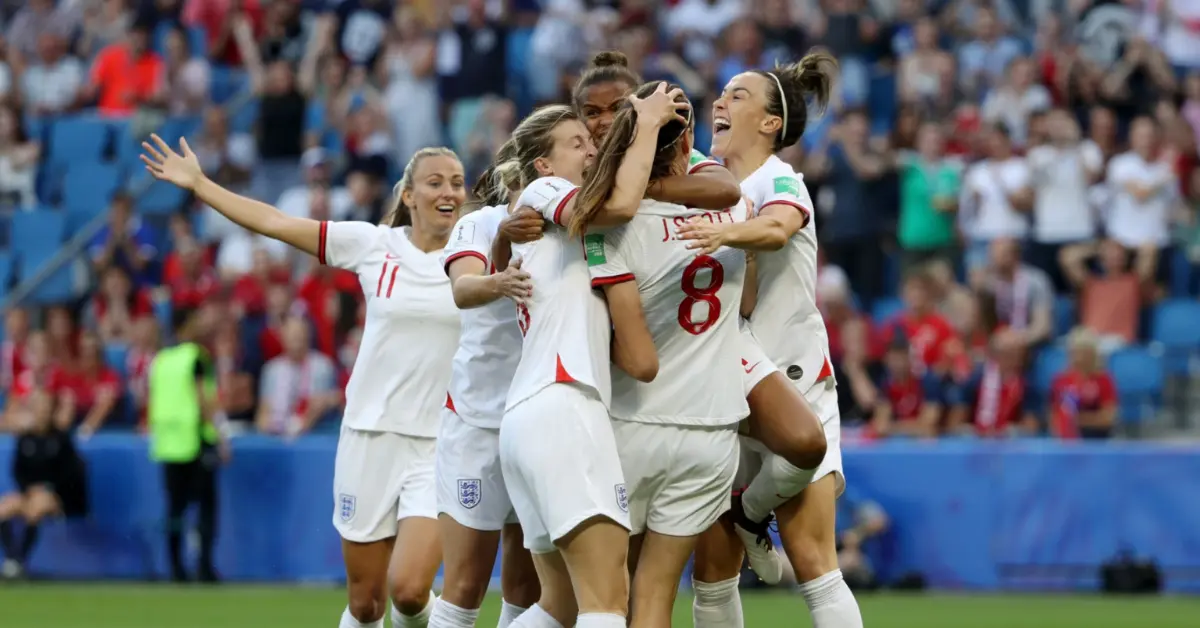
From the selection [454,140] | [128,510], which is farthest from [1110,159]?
[128,510]

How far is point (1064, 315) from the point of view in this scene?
15867mm

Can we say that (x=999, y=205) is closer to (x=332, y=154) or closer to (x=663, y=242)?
(x=332, y=154)

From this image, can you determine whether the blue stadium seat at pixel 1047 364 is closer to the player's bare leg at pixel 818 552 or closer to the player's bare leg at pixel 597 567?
the player's bare leg at pixel 818 552

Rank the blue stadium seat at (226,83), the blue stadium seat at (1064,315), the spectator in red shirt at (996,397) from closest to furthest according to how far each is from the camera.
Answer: the spectator in red shirt at (996,397) < the blue stadium seat at (1064,315) < the blue stadium seat at (226,83)

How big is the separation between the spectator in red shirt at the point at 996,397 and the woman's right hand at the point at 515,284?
891 centimetres

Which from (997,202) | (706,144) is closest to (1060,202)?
(997,202)

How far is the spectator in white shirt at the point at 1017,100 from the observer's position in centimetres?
1706

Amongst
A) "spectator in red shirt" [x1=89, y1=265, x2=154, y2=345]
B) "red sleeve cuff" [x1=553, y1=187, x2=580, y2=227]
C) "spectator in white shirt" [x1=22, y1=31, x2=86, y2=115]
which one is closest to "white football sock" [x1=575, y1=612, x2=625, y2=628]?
"red sleeve cuff" [x1=553, y1=187, x2=580, y2=227]

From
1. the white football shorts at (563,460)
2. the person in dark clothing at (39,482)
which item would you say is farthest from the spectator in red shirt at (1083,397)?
the white football shorts at (563,460)

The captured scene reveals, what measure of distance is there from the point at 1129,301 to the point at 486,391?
9.40 m

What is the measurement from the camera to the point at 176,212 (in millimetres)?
19469

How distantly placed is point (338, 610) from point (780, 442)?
6630 mm

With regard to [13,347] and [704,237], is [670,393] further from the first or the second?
[13,347]

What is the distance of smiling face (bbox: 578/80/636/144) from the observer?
7.25 meters
